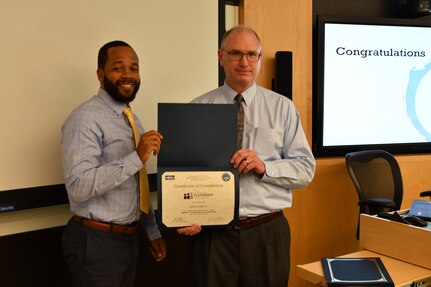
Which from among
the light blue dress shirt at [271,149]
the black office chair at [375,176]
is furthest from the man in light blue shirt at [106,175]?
the black office chair at [375,176]

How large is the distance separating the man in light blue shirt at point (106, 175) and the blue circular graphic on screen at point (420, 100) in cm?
270

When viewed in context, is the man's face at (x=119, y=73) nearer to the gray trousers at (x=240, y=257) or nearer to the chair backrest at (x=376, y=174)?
the gray trousers at (x=240, y=257)

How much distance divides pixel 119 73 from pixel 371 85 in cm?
240

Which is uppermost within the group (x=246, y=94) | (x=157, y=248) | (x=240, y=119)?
(x=246, y=94)

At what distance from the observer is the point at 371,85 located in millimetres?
3535

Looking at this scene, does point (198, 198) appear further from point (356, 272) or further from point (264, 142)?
point (356, 272)

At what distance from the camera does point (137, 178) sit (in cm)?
192

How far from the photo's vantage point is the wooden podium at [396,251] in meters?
1.59

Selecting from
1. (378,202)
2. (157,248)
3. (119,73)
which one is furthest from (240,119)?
(378,202)

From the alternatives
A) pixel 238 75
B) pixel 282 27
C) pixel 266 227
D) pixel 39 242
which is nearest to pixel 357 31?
pixel 282 27

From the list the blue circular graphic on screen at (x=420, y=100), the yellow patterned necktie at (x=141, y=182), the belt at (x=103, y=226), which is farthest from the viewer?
the blue circular graphic on screen at (x=420, y=100)

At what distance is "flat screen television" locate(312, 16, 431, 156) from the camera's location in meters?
3.42

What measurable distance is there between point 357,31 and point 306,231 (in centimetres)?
169

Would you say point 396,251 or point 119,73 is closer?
point 396,251
